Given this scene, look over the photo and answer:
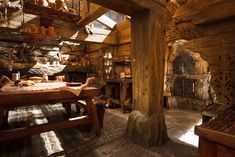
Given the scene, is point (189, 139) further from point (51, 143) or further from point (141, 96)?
point (51, 143)

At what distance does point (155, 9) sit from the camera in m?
2.44

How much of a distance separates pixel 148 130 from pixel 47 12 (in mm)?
3068

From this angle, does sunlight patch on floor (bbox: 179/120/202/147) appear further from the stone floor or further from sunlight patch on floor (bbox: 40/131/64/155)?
sunlight patch on floor (bbox: 40/131/64/155)

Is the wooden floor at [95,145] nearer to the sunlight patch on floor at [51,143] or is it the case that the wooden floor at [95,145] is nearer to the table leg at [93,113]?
the sunlight patch on floor at [51,143]

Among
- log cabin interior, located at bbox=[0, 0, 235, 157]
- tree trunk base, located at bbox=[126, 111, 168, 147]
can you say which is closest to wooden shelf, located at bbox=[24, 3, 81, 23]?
log cabin interior, located at bbox=[0, 0, 235, 157]

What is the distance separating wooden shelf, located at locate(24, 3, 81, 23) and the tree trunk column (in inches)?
63.2

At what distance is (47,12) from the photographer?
3180 mm

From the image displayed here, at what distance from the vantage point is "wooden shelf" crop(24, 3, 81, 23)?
3.01m

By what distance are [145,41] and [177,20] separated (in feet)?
5.11

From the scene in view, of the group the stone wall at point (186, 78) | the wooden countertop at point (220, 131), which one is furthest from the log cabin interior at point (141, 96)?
the stone wall at point (186, 78)

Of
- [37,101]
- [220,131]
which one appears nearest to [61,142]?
[37,101]

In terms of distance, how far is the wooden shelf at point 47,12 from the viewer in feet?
9.89

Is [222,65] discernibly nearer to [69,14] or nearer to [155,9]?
[155,9]

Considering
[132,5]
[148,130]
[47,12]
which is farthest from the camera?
[47,12]
